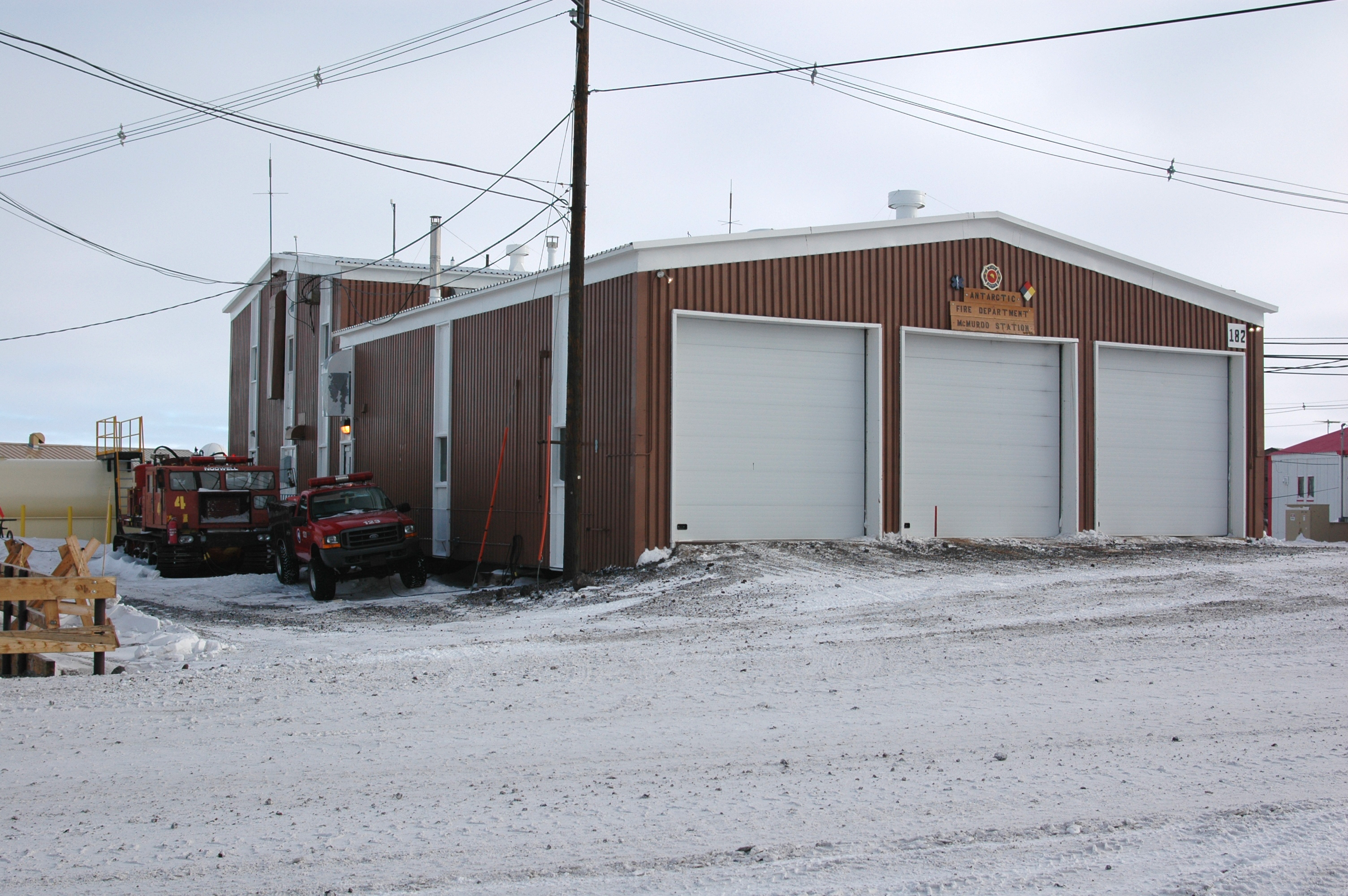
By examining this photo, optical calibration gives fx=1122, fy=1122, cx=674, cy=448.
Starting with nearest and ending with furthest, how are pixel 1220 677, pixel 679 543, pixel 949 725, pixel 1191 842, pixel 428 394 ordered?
1. pixel 1191 842
2. pixel 949 725
3. pixel 1220 677
4. pixel 679 543
5. pixel 428 394

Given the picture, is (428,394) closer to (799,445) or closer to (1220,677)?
(799,445)

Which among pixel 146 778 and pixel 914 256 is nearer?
pixel 146 778

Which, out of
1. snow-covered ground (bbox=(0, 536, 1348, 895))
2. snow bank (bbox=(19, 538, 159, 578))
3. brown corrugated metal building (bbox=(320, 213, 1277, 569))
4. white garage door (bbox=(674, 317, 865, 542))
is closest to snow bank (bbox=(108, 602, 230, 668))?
snow-covered ground (bbox=(0, 536, 1348, 895))

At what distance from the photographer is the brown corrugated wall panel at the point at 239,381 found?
134ft

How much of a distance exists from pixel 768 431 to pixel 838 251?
3.60m

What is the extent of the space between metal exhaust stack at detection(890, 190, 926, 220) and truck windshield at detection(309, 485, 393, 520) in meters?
11.7

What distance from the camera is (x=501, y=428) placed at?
22.9 metres

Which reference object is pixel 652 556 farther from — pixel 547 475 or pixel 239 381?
pixel 239 381

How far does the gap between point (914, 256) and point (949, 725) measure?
15109mm

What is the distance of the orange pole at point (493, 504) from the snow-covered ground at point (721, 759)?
881 centimetres

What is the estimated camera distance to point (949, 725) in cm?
768

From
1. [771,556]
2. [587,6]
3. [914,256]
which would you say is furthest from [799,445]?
[587,6]

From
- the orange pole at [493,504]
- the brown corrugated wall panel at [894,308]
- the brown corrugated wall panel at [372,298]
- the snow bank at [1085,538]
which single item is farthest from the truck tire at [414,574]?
the snow bank at [1085,538]

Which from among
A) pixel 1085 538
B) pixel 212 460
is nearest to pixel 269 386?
pixel 212 460
